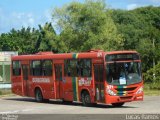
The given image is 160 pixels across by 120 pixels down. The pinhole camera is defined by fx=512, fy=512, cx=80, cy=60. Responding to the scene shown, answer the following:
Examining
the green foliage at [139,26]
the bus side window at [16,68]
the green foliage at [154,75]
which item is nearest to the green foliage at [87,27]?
the green foliage at [139,26]

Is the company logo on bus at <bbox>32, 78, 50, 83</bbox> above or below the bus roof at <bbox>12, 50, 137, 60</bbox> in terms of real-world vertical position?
below

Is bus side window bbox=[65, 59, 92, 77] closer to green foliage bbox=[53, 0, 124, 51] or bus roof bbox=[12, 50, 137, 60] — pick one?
bus roof bbox=[12, 50, 137, 60]

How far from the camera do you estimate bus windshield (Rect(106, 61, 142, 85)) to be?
2455cm

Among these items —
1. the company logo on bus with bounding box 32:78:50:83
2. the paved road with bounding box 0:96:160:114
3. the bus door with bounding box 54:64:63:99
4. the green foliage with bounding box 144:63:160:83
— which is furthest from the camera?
the green foliage with bounding box 144:63:160:83

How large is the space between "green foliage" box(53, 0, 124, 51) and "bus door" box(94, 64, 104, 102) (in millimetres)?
32545

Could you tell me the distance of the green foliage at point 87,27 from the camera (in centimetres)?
5853

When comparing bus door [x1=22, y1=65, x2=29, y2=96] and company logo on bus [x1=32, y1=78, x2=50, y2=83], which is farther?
bus door [x1=22, y1=65, x2=29, y2=96]

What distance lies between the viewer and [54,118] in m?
19.5

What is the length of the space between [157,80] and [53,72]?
18431mm

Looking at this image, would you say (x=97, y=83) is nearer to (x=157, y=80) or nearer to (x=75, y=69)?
(x=75, y=69)

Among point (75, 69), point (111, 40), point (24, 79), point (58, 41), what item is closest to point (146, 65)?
point (111, 40)

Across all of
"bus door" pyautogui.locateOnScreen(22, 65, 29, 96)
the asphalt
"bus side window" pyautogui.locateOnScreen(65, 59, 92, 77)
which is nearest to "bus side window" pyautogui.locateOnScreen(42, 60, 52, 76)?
"bus side window" pyautogui.locateOnScreen(65, 59, 92, 77)

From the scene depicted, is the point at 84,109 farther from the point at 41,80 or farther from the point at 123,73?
the point at 41,80

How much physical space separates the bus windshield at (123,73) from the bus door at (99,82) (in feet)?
1.44
